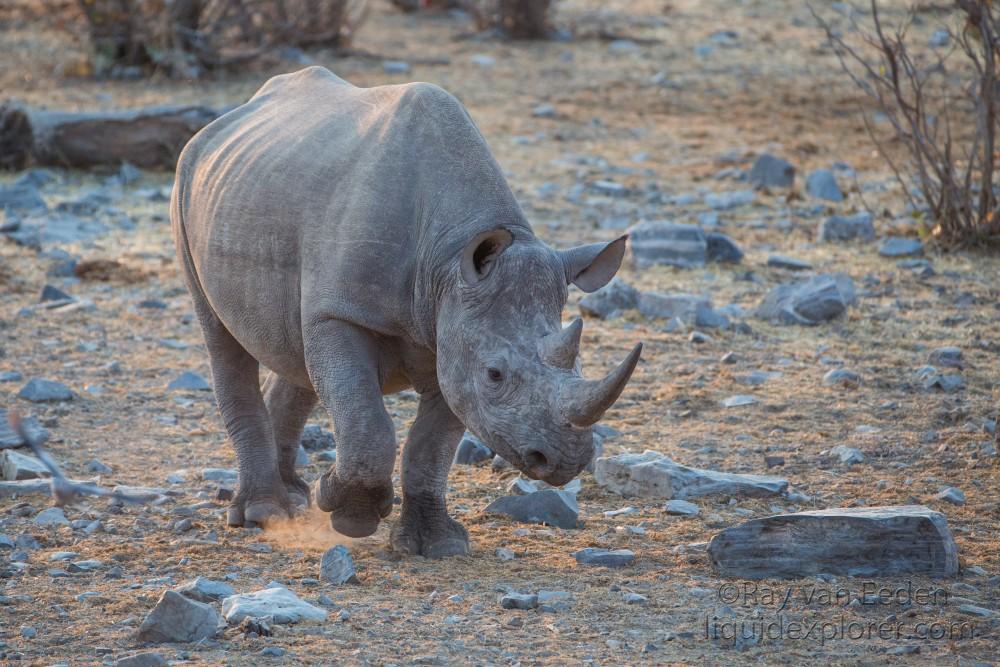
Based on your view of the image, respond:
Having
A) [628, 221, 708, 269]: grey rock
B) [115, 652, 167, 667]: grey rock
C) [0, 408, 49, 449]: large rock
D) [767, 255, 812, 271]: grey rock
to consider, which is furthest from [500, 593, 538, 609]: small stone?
[767, 255, 812, 271]: grey rock

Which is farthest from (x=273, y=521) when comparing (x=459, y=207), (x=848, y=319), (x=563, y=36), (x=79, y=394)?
(x=563, y=36)

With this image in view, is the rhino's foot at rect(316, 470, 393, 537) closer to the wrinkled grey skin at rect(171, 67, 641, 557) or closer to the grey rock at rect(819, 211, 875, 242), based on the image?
the wrinkled grey skin at rect(171, 67, 641, 557)

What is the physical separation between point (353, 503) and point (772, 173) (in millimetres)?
7725

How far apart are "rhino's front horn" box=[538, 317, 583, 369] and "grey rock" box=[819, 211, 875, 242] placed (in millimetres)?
6398

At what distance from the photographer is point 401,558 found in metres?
5.23

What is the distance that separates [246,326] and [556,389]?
62.7 inches

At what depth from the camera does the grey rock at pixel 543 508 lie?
5586 millimetres

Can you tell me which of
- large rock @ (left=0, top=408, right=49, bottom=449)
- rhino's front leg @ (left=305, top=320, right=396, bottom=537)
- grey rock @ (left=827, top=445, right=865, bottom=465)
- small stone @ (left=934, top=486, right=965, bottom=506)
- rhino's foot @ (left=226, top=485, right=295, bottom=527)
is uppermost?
rhino's front leg @ (left=305, top=320, right=396, bottom=537)

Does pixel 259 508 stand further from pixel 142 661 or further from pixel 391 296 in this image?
pixel 142 661

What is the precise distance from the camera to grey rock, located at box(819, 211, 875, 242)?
10445 mm

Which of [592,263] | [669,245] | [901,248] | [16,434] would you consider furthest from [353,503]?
[901,248]

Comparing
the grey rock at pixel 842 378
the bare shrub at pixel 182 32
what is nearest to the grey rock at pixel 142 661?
the grey rock at pixel 842 378

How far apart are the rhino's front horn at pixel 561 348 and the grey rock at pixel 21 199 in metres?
7.51

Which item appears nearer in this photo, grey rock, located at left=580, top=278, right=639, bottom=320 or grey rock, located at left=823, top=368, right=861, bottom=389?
grey rock, located at left=823, top=368, right=861, bottom=389
